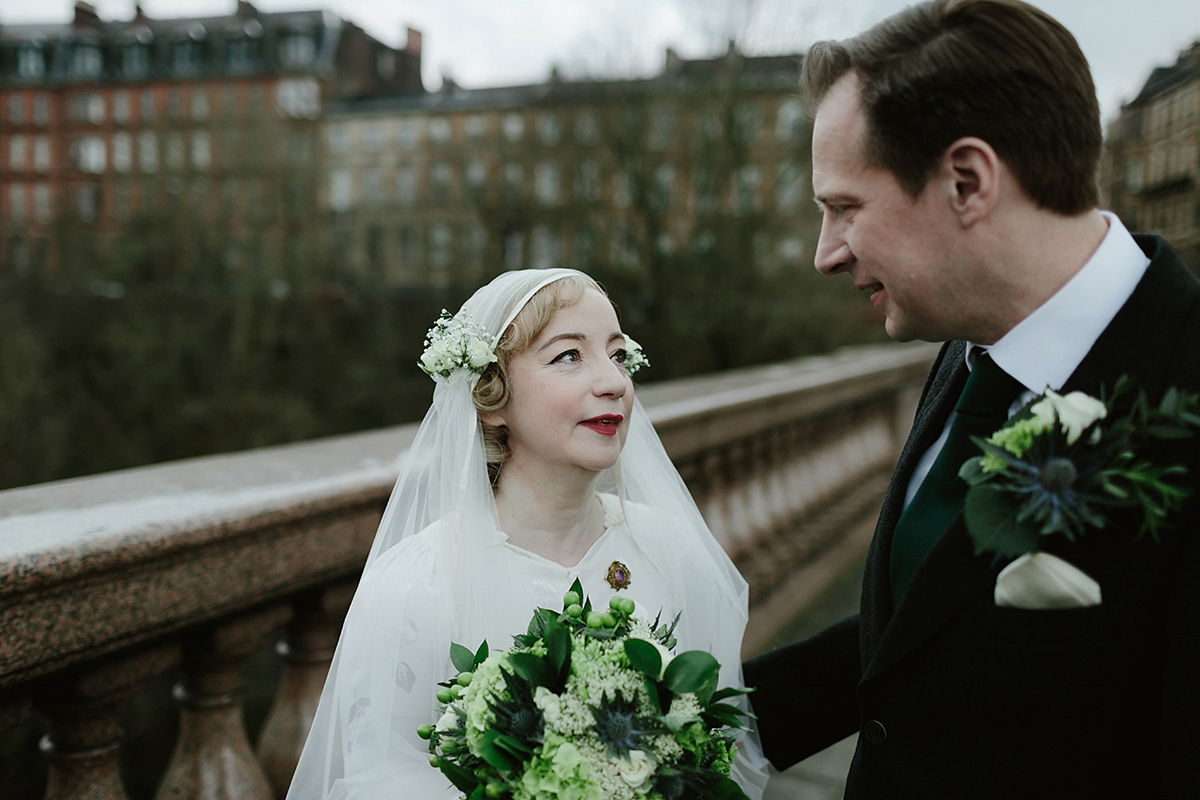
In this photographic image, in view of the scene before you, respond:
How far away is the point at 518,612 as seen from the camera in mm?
2180

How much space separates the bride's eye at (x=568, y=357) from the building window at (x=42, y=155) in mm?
34365

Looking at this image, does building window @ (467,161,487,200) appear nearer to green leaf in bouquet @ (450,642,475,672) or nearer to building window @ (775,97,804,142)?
building window @ (775,97,804,142)

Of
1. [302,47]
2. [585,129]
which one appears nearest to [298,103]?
[585,129]

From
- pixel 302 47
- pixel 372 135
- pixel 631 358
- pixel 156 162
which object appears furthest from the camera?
pixel 372 135

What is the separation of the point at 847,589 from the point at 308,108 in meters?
25.2

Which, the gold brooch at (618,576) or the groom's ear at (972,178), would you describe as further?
the gold brooch at (618,576)

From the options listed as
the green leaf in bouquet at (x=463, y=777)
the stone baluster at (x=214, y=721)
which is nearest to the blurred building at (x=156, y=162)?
the stone baluster at (x=214, y=721)

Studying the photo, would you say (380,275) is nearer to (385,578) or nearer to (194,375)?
(194,375)

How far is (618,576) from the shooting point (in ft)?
7.54

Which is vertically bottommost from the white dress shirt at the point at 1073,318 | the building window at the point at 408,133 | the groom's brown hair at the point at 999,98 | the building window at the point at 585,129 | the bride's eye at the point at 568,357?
the bride's eye at the point at 568,357

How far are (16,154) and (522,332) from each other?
35.8m

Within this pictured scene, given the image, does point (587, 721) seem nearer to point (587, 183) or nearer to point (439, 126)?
point (587, 183)

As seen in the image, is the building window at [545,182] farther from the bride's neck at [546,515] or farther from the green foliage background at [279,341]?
the bride's neck at [546,515]

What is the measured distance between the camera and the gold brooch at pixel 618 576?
228 centimetres
